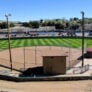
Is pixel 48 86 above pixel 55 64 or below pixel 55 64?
below

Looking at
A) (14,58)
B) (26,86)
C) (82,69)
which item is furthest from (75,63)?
(26,86)

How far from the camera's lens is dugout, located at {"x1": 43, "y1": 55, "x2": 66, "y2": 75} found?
34.1 metres

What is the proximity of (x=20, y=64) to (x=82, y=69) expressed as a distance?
31.9 feet

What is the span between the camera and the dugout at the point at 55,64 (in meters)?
34.1

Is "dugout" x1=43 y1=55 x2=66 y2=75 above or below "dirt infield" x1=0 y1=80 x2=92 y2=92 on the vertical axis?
above

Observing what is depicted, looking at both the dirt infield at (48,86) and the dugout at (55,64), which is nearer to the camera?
the dirt infield at (48,86)

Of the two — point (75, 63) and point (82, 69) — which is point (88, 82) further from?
point (75, 63)

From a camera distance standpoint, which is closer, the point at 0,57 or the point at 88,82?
the point at 88,82

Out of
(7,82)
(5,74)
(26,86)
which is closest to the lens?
(26,86)

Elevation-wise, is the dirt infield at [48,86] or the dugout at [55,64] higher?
the dugout at [55,64]

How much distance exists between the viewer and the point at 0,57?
154 feet

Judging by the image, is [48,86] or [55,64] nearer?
[48,86]

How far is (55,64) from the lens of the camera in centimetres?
3447

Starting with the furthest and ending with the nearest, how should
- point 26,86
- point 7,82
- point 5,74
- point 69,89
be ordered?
point 5,74 < point 7,82 < point 26,86 < point 69,89
